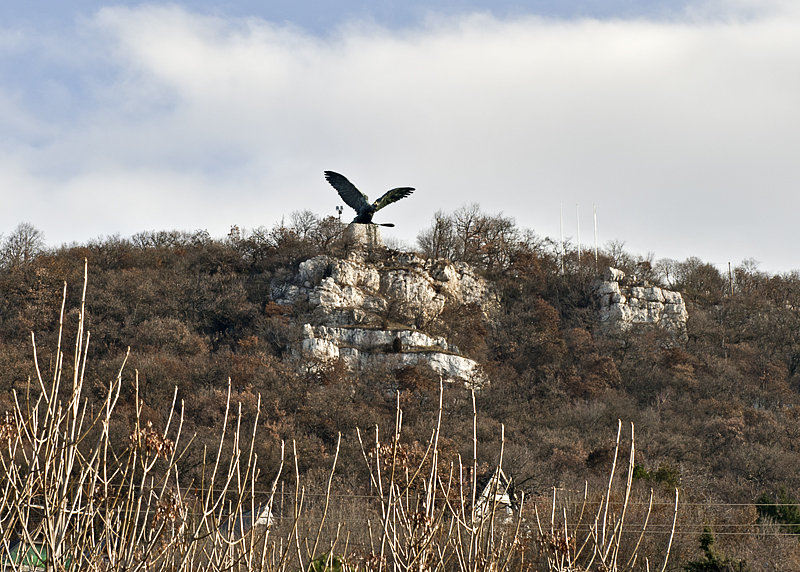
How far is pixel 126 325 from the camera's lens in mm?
35250

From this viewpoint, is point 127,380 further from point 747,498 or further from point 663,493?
point 747,498

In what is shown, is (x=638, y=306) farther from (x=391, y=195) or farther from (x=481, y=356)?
(x=391, y=195)

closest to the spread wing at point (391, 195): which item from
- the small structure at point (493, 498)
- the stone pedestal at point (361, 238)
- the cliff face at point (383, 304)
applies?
the cliff face at point (383, 304)

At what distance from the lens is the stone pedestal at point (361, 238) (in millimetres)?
40000

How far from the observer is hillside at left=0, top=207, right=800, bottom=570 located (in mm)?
25713

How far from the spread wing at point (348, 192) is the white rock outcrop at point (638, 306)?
669 inches

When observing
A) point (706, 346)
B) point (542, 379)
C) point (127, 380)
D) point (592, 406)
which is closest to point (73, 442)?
point (127, 380)

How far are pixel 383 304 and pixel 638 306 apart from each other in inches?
564

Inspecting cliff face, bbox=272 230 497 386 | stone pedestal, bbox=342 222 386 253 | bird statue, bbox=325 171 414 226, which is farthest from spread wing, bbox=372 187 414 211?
stone pedestal, bbox=342 222 386 253

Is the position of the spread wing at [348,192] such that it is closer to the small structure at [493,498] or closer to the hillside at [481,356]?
the hillside at [481,356]

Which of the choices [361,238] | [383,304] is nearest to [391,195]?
[383,304]

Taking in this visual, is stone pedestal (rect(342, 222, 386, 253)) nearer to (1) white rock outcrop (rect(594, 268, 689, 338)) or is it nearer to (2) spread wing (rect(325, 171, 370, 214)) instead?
(2) spread wing (rect(325, 171, 370, 214))

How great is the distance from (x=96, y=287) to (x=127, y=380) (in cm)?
1175

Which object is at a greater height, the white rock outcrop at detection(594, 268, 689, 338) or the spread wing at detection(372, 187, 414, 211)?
the spread wing at detection(372, 187, 414, 211)
